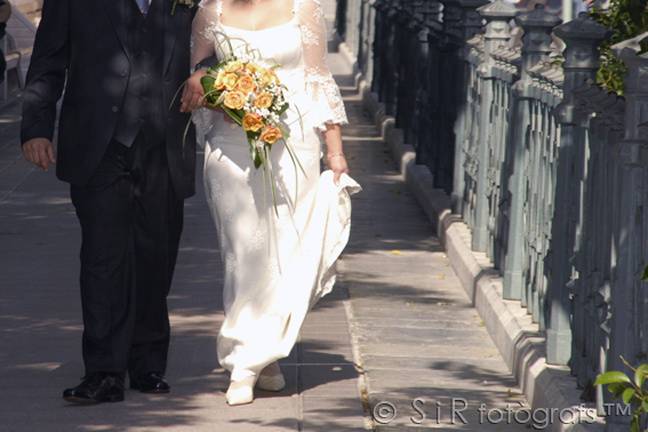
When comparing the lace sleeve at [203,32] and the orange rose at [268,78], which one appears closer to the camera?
the orange rose at [268,78]

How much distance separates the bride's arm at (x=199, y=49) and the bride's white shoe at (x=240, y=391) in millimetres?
1178

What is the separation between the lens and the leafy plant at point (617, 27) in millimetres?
6445

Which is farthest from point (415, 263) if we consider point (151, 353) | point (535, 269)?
point (151, 353)

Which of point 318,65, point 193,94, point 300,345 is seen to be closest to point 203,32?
point 193,94

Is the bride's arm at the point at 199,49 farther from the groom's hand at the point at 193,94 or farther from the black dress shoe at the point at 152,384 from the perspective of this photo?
the black dress shoe at the point at 152,384

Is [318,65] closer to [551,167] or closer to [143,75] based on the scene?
[143,75]

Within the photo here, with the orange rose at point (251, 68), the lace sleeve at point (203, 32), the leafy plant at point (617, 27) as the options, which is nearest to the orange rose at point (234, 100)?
the orange rose at point (251, 68)

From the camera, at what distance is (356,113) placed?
21.8m

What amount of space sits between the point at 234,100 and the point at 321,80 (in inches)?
20.7

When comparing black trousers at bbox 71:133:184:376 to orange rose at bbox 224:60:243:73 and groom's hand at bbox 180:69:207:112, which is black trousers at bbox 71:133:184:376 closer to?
groom's hand at bbox 180:69:207:112

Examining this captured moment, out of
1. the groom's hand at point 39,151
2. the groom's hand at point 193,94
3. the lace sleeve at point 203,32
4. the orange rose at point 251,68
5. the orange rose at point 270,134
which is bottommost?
the groom's hand at point 39,151

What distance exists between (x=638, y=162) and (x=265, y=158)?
2.08 m

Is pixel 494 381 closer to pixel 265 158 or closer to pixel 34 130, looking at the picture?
pixel 265 158

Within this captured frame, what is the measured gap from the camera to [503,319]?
8.42 meters
